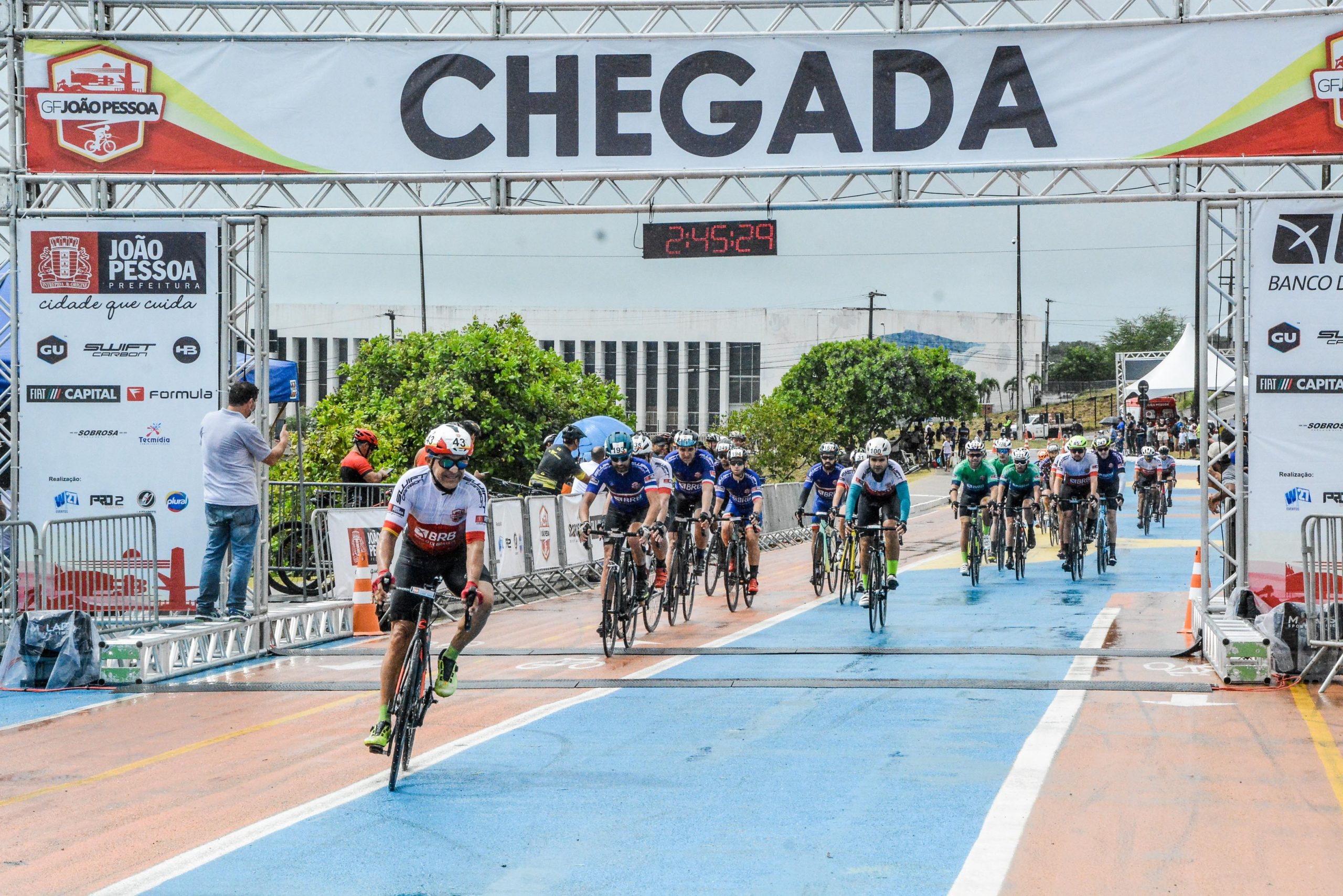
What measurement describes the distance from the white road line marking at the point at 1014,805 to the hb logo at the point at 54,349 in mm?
8857

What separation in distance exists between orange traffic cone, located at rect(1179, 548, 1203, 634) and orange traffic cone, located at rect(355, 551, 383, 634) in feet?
26.2

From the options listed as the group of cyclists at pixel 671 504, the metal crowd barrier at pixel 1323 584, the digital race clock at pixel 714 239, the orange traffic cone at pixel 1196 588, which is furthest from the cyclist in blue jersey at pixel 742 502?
the metal crowd barrier at pixel 1323 584

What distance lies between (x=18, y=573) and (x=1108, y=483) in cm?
1569

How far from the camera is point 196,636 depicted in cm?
1188

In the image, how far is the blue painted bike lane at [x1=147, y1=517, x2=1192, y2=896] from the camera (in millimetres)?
5688

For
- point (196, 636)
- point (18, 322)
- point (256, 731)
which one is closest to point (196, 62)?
point (18, 322)

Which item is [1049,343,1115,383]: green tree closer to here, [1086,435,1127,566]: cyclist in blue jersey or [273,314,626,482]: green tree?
[273,314,626,482]: green tree

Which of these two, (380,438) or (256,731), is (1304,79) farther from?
(380,438)

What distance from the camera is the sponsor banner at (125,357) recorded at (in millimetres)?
12453

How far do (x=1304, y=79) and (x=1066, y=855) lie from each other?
8327mm

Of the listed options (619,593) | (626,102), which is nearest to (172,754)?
(619,593)

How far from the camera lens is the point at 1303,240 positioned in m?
11.6

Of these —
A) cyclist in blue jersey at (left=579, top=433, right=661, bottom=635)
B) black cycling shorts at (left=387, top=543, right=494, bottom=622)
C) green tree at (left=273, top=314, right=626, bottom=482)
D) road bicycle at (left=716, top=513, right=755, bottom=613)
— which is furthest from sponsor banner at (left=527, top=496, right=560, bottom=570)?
green tree at (left=273, top=314, right=626, bottom=482)

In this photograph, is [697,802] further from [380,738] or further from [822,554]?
[822,554]
